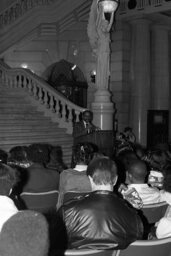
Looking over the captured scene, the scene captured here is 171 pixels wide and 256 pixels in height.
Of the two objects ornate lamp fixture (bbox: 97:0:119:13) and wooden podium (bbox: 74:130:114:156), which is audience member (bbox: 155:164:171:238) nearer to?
wooden podium (bbox: 74:130:114:156)

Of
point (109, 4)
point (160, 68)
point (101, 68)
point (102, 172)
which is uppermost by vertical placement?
point (109, 4)

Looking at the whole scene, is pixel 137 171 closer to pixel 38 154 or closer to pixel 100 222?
pixel 100 222

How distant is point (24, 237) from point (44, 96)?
33.6 ft

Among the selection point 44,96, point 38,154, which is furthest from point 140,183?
point 44,96

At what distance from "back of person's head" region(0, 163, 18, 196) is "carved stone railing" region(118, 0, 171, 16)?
10411mm

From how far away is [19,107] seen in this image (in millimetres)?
10719

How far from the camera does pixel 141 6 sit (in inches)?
470

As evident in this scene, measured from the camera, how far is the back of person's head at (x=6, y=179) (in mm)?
2049

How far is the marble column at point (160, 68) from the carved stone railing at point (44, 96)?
3.56 m

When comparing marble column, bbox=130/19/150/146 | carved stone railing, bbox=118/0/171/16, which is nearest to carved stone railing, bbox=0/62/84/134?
marble column, bbox=130/19/150/146

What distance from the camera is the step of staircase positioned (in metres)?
8.99

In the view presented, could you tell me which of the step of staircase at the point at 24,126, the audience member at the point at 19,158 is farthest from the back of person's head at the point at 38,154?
the step of staircase at the point at 24,126

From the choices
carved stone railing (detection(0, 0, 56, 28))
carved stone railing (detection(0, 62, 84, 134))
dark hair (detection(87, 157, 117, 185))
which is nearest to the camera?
dark hair (detection(87, 157, 117, 185))

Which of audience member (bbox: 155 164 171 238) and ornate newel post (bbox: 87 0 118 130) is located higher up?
ornate newel post (bbox: 87 0 118 130)
